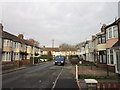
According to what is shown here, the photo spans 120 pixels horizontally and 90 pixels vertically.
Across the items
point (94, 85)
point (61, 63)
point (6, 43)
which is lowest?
point (61, 63)

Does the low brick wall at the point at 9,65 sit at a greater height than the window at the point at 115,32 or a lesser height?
lesser

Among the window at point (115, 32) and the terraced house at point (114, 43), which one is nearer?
the terraced house at point (114, 43)

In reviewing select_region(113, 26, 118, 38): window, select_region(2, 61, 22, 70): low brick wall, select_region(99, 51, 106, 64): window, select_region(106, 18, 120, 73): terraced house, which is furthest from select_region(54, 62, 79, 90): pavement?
select_region(99, 51, 106, 64): window

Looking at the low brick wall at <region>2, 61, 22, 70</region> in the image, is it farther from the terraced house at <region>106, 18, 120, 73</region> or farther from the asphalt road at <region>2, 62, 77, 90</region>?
the terraced house at <region>106, 18, 120, 73</region>

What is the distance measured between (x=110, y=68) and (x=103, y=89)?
1455 cm

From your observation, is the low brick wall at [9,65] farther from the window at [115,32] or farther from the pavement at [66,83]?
the window at [115,32]

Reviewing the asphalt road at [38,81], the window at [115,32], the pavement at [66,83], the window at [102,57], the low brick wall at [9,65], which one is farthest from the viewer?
the window at [102,57]

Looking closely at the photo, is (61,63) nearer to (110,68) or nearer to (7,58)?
(7,58)

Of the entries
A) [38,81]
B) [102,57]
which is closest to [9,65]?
[38,81]

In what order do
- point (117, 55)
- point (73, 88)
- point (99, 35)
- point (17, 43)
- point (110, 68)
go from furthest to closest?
point (17, 43) < point (99, 35) < point (110, 68) < point (117, 55) < point (73, 88)

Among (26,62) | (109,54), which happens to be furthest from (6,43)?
(109,54)

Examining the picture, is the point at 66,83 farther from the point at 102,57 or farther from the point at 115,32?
the point at 102,57

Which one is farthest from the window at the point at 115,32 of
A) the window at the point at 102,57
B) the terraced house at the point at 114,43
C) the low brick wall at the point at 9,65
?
the low brick wall at the point at 9,65

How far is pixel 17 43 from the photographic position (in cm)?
3753
